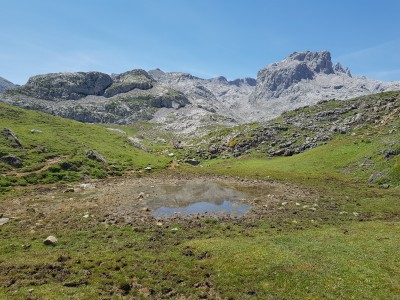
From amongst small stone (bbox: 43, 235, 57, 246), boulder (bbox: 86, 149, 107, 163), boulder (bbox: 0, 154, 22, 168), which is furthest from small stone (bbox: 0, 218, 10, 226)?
boulder (bbox: 86, 149, 107, 163)

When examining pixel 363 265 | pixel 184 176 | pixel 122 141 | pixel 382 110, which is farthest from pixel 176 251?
pixel 382 110

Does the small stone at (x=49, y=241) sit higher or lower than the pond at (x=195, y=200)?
lower

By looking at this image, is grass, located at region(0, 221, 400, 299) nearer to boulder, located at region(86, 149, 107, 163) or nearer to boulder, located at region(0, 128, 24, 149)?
boulder, located at region(86, 149, 107, 163)

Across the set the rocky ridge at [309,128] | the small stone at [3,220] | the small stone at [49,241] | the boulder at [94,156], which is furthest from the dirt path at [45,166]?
the rocky ridge at [309,128]

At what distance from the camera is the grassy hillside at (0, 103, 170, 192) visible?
183 ft

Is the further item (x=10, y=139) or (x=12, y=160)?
(x=10, y=139)

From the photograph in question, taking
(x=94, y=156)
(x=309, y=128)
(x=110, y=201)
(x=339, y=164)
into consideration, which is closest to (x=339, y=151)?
(x=339, y=164)

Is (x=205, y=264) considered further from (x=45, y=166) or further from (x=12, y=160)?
(x=12, y=160)

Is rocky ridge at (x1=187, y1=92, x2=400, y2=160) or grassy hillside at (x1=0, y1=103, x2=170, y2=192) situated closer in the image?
grassy hillside at (x1=0, y1=103, x2=170, y2=192)

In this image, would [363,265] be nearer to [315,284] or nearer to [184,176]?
[315,284]

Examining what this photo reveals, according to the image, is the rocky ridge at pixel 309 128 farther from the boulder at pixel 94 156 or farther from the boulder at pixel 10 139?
the boulder at pixel 10 139

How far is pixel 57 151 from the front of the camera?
6800 cm

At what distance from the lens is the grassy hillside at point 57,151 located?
5566 cm

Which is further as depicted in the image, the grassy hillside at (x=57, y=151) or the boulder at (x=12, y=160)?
the boulder at (x=12, y=160)
